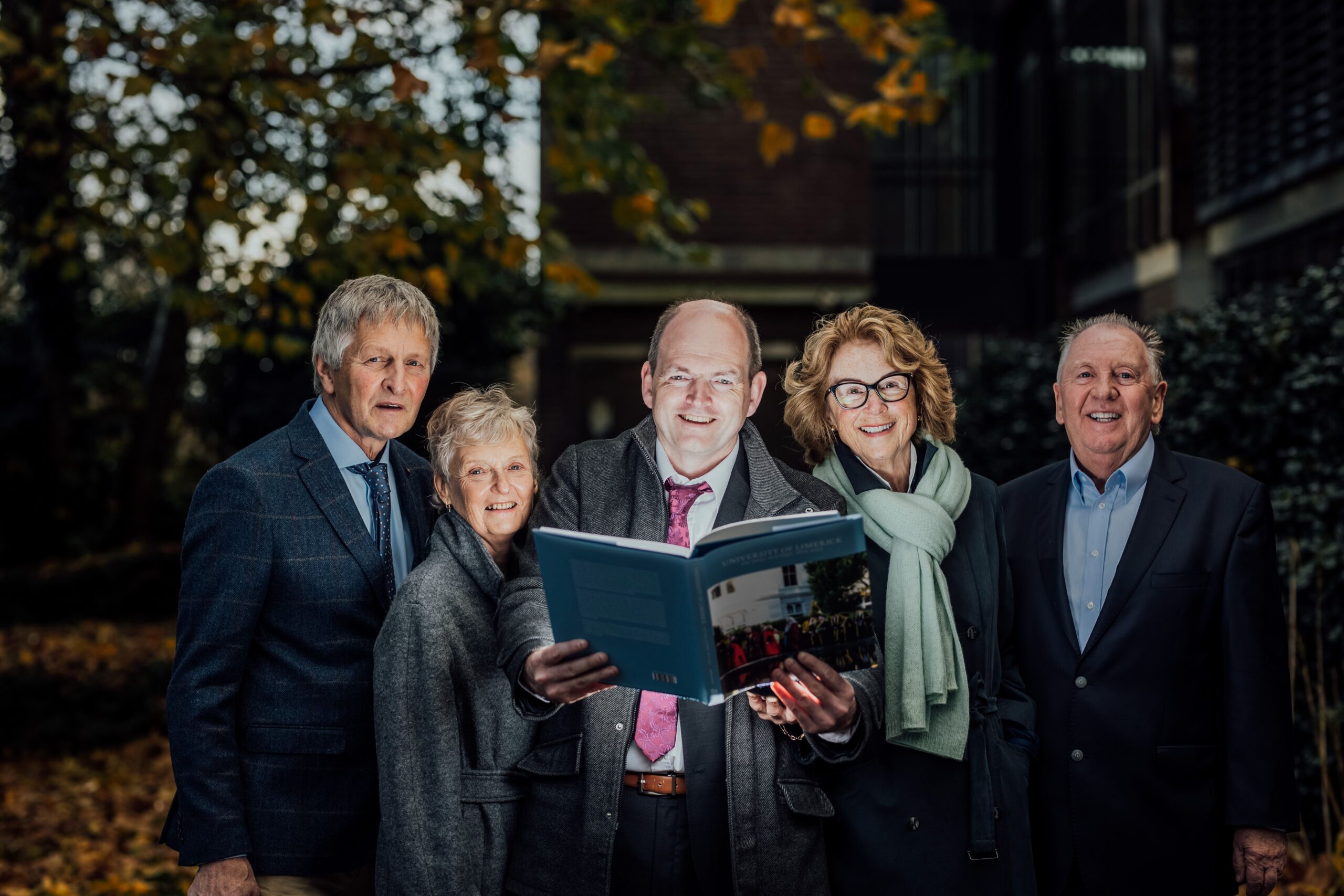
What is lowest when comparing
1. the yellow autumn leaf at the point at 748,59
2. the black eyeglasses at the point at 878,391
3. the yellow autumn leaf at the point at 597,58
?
the black eyeglasses at the point at 878,391

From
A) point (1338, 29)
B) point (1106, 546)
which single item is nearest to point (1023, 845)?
point (1106, 546)

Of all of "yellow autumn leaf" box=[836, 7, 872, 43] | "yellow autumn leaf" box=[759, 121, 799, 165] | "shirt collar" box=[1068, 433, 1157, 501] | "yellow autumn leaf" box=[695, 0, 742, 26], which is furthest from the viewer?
"yellow autumn leaf" box=[759, 121, 799, 165]

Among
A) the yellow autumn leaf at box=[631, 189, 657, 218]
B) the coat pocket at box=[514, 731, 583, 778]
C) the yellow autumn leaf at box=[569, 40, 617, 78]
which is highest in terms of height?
the yellow autumn leaf at box=[569, 40, 617, 78]

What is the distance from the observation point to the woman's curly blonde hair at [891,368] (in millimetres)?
2768

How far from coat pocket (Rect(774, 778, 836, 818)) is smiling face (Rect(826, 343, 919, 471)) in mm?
755

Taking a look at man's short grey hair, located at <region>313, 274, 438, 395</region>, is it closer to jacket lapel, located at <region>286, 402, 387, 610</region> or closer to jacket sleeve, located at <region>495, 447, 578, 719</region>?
jacket lapel, located at <region>286, 402, 387, 610</region>

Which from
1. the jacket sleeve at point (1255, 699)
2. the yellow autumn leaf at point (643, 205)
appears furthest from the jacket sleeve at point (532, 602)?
the yellow autumn leaf at point (643, 205)

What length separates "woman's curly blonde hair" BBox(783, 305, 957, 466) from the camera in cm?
277

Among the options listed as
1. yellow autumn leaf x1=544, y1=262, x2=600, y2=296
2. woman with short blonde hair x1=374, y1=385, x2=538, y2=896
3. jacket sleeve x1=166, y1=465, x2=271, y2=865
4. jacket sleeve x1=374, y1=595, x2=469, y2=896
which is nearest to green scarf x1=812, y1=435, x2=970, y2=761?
woman with short blonde hair x1=374, y1=385, x2=538, y2=896

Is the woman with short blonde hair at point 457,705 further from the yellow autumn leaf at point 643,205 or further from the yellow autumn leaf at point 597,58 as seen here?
the yellow autumn leaf at point 643,205

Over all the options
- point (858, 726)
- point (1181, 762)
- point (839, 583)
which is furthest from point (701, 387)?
point (1181, 762)

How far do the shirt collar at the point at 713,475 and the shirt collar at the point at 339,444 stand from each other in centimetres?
72

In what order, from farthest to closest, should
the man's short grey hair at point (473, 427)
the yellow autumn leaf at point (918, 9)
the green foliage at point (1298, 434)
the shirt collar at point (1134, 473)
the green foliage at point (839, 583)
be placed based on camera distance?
the yellow autumn leaf at point (918, 9) < the green foliage at point (1298, 434) < the shirt collar at point (1134, 473) < the man's short grey hair at point (473, 427) < the green foliage at point (839, 583)

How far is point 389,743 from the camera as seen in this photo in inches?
99.8
